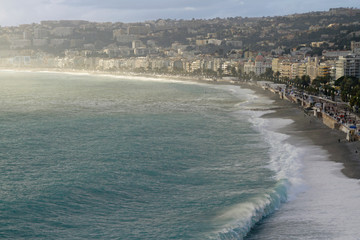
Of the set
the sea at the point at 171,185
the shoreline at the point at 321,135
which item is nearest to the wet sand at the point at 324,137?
the shoreline at the point at 321,135

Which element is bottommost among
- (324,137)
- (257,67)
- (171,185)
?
(171,185)

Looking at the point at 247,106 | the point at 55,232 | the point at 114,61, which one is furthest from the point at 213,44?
the point at 55,232

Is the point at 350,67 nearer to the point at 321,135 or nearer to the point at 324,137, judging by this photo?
the point at 321,135

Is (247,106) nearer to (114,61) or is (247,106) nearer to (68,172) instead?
(68,172)

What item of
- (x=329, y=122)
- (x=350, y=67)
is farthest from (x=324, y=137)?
(x=350, y=67)

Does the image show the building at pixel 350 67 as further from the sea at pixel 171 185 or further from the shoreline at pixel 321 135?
the sea at pixel 171 185
